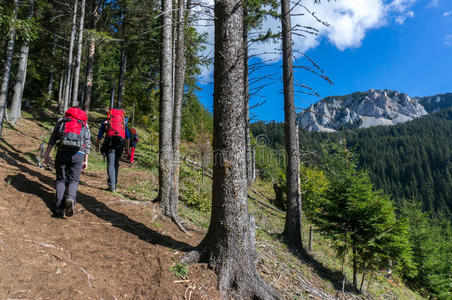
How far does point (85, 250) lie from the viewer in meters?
3.16

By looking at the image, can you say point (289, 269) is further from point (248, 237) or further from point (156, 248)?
point (156, 248)

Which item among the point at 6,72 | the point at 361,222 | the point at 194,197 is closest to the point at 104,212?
the point at 194,197

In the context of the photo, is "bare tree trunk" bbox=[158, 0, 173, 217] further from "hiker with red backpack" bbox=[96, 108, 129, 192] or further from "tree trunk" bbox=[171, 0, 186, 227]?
"hiker with red backpack" bbox=[96, 108, 129, 192]

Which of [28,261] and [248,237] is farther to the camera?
[248,237]

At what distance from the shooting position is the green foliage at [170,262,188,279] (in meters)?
3.11

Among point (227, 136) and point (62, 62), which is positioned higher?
point (62, 62)

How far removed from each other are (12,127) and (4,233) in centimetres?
1093

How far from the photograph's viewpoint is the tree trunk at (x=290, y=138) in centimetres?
767

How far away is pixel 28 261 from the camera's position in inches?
103

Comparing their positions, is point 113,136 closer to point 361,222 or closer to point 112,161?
point 112,161

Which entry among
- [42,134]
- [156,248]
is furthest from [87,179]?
[42,134]

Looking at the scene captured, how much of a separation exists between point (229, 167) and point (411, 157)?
173 m

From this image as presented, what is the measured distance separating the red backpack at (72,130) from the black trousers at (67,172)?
140mm

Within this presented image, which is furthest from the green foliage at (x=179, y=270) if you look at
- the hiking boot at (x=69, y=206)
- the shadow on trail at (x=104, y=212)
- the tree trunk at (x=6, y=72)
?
the tree trunk at (x=6, y=72)
